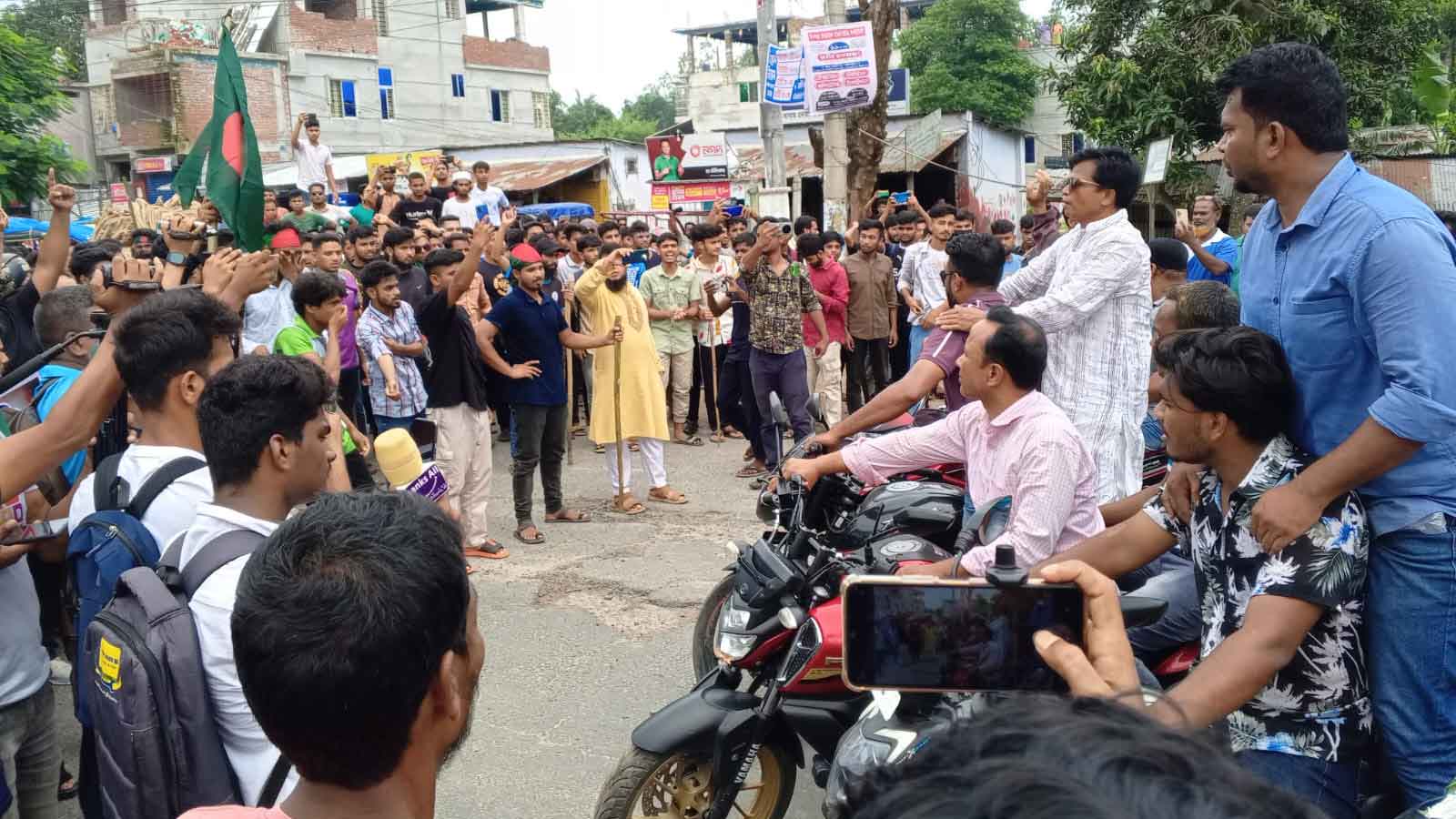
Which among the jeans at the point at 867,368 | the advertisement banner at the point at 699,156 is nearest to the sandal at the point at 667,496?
the jeans at the point at 867,368

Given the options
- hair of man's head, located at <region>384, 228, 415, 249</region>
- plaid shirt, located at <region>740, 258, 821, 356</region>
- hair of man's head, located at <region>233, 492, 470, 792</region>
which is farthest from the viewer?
hair of man's head, located at <region>384, 228, 415, 249</region>

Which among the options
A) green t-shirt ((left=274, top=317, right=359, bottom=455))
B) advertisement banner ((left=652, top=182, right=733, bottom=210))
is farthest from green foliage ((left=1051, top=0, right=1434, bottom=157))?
green t-shirt ((left=274, top=317, right=359, bottom=455))

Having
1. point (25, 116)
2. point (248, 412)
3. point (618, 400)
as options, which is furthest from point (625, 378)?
point (25, 116)

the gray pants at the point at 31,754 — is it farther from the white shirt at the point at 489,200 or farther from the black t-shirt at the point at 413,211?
the white shirt at the point at 489,200

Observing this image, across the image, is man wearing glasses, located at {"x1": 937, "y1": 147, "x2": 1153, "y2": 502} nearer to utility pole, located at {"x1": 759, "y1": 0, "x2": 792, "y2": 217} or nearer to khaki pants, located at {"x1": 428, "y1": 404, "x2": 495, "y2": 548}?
khaki pants, located at {"x1": 428, "y1": 404, "x2": 495, "y2": 548}

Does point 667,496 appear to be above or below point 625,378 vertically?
below

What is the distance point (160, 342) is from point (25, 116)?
1816 cm

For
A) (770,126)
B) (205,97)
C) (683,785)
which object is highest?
(205,97)

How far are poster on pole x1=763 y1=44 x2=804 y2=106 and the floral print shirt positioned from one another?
1377 centimetres

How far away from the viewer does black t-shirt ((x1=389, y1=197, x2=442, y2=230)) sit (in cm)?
1334

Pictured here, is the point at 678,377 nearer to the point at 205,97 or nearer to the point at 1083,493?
the point at 1083,493

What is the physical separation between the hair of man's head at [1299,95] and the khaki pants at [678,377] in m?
8.00

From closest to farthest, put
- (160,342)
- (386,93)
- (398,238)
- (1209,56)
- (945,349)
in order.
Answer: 1. (160,342)
2. (945,349)
3. (398,238)
4. (1209,56)
5. (386,93)

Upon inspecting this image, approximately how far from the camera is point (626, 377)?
8.21 meters
